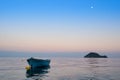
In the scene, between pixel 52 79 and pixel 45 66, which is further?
pixel 45 66

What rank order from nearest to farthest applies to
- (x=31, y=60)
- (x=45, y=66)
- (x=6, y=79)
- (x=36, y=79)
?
(x=6, y=79)
(x=36, y=79)
(x=31, y=60)
(x=45, y=66)

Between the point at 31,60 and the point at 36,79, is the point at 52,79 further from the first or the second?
the point at 31,60

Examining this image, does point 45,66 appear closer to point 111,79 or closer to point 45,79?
point 45,79

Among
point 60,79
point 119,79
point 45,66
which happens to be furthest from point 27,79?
point 45,66

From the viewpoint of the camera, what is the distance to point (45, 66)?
88.3 metres

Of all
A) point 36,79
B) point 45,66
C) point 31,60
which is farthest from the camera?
point 45,66

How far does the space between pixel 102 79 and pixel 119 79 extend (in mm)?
4221

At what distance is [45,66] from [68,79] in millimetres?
46203

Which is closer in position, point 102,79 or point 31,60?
point 102,79

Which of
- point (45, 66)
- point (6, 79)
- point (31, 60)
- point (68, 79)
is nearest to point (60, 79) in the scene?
point (68, 79)

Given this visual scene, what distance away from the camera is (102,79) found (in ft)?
142

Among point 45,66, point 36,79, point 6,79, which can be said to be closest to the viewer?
point 6,79

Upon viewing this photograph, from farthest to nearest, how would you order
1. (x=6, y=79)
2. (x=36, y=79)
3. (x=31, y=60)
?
1. (x=31, y=60)
2. (x=36, y=79)
3. (x=6, y=79)

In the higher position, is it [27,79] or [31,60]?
[31,60]
